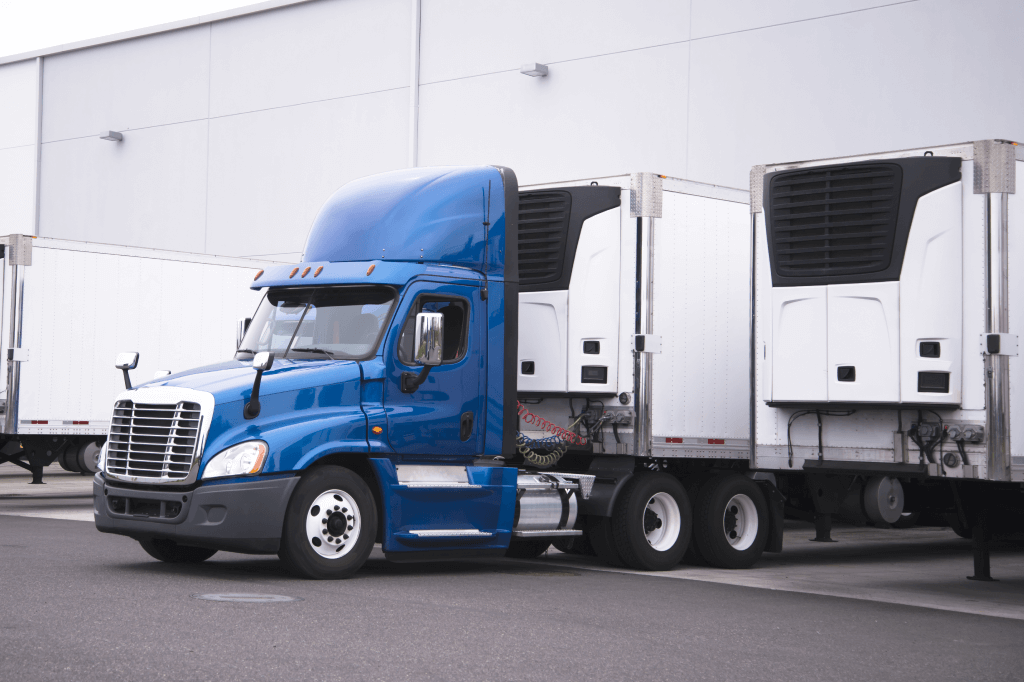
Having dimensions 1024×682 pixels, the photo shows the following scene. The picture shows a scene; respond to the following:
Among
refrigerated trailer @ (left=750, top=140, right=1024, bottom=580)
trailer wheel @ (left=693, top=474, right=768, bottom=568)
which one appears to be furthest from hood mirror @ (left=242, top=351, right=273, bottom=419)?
trailer wheel @ (left=693, top=474, right=768, bottom=568)

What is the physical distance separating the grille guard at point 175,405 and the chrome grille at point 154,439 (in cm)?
2

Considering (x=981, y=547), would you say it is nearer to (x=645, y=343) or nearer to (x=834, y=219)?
(x=834, y=219)

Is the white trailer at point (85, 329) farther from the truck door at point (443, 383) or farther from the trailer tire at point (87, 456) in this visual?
the truck door at point (443, 383)

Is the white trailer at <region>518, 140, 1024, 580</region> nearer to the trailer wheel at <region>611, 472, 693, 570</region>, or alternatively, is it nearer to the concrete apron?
the trailer wheel at <region>611, 472, 693, 570</region>

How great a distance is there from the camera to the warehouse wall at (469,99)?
21.7 meters

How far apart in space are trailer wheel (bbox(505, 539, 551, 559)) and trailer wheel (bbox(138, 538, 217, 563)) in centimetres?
368

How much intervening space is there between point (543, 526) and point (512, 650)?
5329mm

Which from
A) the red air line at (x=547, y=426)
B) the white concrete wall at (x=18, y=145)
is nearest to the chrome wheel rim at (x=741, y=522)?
the red air line at (x=547, y=426)

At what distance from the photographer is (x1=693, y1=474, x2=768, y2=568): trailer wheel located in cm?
1430

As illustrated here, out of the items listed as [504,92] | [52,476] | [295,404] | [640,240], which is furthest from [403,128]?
[295,404]

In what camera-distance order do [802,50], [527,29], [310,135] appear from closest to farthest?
1. [802,50]
2. [527,29]
3. [310,135]

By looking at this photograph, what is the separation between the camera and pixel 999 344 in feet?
37.3

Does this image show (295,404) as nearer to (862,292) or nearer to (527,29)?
(862,292)

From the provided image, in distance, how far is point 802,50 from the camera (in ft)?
74.9
